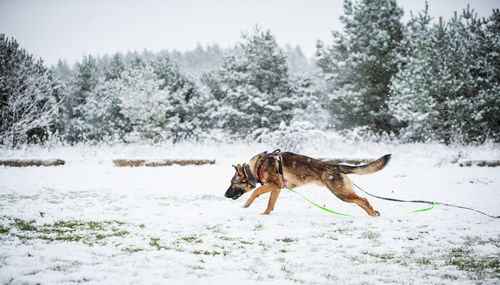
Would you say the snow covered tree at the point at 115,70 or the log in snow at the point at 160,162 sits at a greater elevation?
the snow covered tree at the point at 115,70

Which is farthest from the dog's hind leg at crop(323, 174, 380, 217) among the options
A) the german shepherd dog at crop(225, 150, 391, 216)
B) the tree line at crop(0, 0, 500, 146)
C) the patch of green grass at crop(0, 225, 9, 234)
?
the tree line at crop(0, 0, 500, 146)

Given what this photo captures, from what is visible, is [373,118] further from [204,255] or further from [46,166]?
[204,255]

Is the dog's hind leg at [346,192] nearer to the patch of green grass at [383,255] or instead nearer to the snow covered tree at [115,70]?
the patch of green grass at [383,255]

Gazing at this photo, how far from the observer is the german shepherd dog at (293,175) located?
4.18 metres

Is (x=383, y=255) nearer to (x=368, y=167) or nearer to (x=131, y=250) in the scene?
(x=368, y=167)

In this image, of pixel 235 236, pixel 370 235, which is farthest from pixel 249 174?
pixel 370 235

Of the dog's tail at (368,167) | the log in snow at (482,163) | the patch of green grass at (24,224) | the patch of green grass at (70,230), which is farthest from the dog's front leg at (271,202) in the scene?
the log in snow at (482,163)

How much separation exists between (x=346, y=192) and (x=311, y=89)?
21642mm

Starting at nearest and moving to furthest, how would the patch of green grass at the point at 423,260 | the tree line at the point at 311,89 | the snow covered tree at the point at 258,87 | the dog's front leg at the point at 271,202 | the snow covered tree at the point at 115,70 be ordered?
the patch of green grass at the point at 423,260, the dog's front leg at the point at 271,202, the tree line at the point at 311,89, the snow covered tree at the point at 258,87, the snow covered tree at the point at 115,70

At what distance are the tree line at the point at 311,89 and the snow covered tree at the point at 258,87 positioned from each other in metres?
0.08

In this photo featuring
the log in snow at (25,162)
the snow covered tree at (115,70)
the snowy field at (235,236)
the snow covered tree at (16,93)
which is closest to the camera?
the snowy field at (235,236)

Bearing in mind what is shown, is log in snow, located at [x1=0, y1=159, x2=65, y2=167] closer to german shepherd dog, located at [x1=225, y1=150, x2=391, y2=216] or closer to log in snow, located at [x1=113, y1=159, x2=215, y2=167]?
log in snow, located at [x1=113, y1=159, x2=215, y2=167]

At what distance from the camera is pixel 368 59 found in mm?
20219

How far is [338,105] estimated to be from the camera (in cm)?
2336
